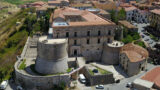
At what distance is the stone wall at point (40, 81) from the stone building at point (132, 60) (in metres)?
18.0

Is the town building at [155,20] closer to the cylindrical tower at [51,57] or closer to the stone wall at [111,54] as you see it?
the stone wall at [111,54]

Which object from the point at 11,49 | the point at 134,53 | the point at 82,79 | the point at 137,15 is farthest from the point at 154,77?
the point at 137,15

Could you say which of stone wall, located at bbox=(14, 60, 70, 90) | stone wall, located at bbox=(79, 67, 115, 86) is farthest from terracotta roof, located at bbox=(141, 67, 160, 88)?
stone wall, located at bbox=(14, 60, 70, 90)

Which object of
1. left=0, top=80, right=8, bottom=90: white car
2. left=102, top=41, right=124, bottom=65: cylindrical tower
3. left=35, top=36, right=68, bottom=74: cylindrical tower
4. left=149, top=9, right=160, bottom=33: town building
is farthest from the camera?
left=149, top=9, right=160, bottom=33: town building

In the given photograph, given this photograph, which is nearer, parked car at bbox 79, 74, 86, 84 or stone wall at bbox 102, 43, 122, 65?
parked car at bbox 79, 74, 86, 84

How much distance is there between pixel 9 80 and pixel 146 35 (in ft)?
193

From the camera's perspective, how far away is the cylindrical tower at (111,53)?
188ft

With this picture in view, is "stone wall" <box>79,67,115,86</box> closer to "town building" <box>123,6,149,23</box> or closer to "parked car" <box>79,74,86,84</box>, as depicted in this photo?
"parked car" <box>79,74,86,84</box>

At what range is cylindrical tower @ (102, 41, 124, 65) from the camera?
188 ft

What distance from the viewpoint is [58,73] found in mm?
48188

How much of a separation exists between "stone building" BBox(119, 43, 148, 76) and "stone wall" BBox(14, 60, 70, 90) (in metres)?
18.0

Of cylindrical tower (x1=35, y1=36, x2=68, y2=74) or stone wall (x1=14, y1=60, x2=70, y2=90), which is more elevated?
cylindrical tower (x1=35, y1=36, x2=68, y2=74)

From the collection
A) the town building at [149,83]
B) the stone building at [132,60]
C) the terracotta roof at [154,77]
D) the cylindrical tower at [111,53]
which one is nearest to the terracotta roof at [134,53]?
the stone building at [132,60]

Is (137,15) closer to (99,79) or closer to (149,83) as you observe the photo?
(99,79)
